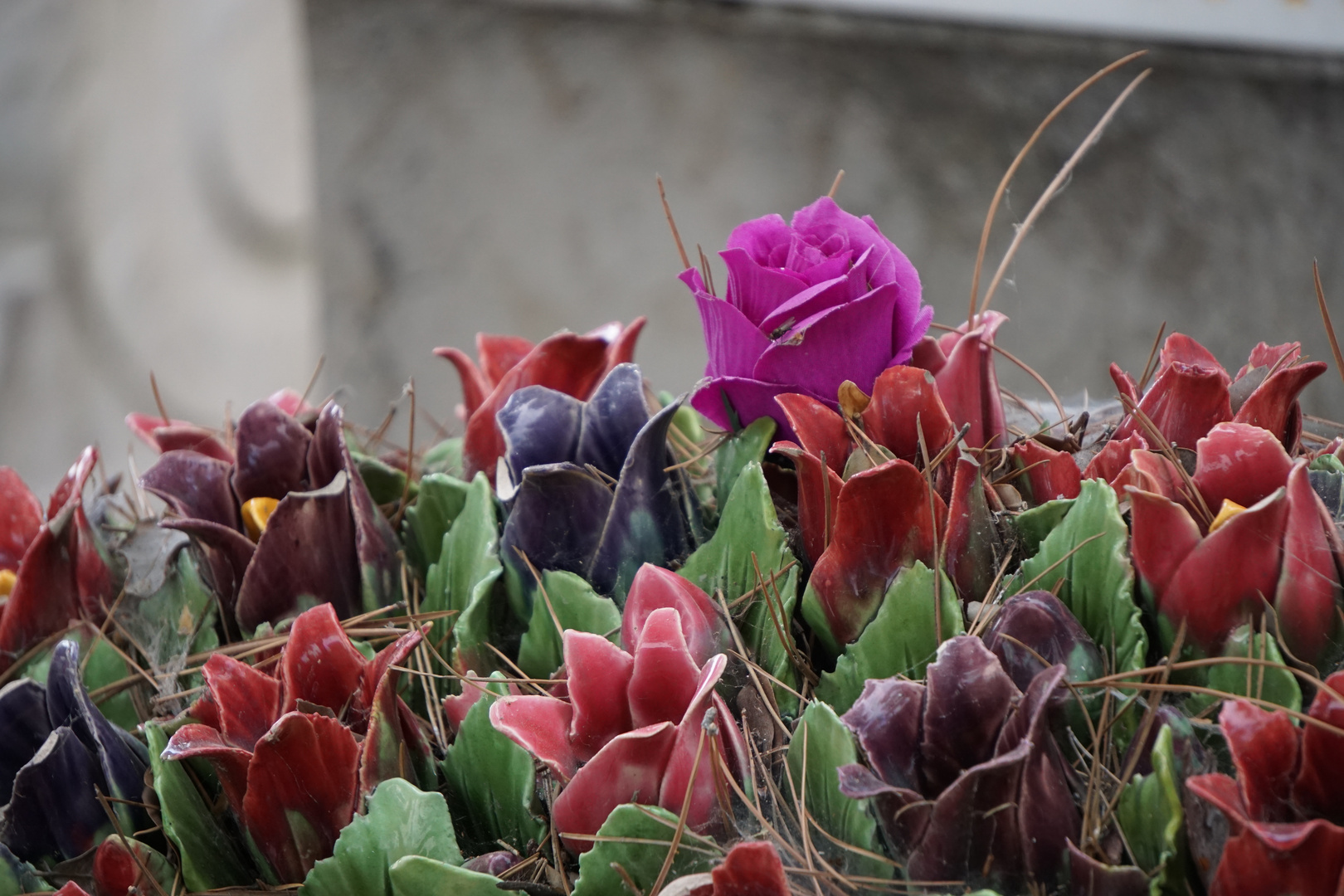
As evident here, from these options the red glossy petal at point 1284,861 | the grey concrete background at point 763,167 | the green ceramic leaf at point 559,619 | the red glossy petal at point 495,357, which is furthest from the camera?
the grey concrete background at point 763,167

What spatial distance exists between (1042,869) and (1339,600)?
0.10 m

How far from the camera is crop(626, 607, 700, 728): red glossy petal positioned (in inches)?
10.0

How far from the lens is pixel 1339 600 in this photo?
0.25 metres

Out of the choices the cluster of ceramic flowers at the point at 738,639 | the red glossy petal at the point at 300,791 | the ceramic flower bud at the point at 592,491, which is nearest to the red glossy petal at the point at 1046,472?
the cluster of ceramic flowers at the point at 738,639

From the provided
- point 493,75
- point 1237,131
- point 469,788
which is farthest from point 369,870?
point 1237,131

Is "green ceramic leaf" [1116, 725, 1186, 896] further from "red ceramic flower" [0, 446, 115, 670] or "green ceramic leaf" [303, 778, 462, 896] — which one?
"red ceramic flower" [0, 446, 115, 670]

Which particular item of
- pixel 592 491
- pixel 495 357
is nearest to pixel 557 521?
pixel 592 491

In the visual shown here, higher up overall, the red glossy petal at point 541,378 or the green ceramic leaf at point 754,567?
the red glossy petal at point 541,378

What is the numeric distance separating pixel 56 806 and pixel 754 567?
8.2 inches

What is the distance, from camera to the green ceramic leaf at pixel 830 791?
24cm

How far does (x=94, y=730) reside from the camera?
11.4 inches

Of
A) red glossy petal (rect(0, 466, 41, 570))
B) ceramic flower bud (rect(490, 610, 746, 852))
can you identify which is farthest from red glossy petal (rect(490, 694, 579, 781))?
red glossy petal (rect(0, 466, 41, 570))

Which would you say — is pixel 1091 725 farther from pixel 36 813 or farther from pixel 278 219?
pixel 278 219

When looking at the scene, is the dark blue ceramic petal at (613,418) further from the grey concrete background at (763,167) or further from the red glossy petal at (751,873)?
the grey concrete background at (763,167)
